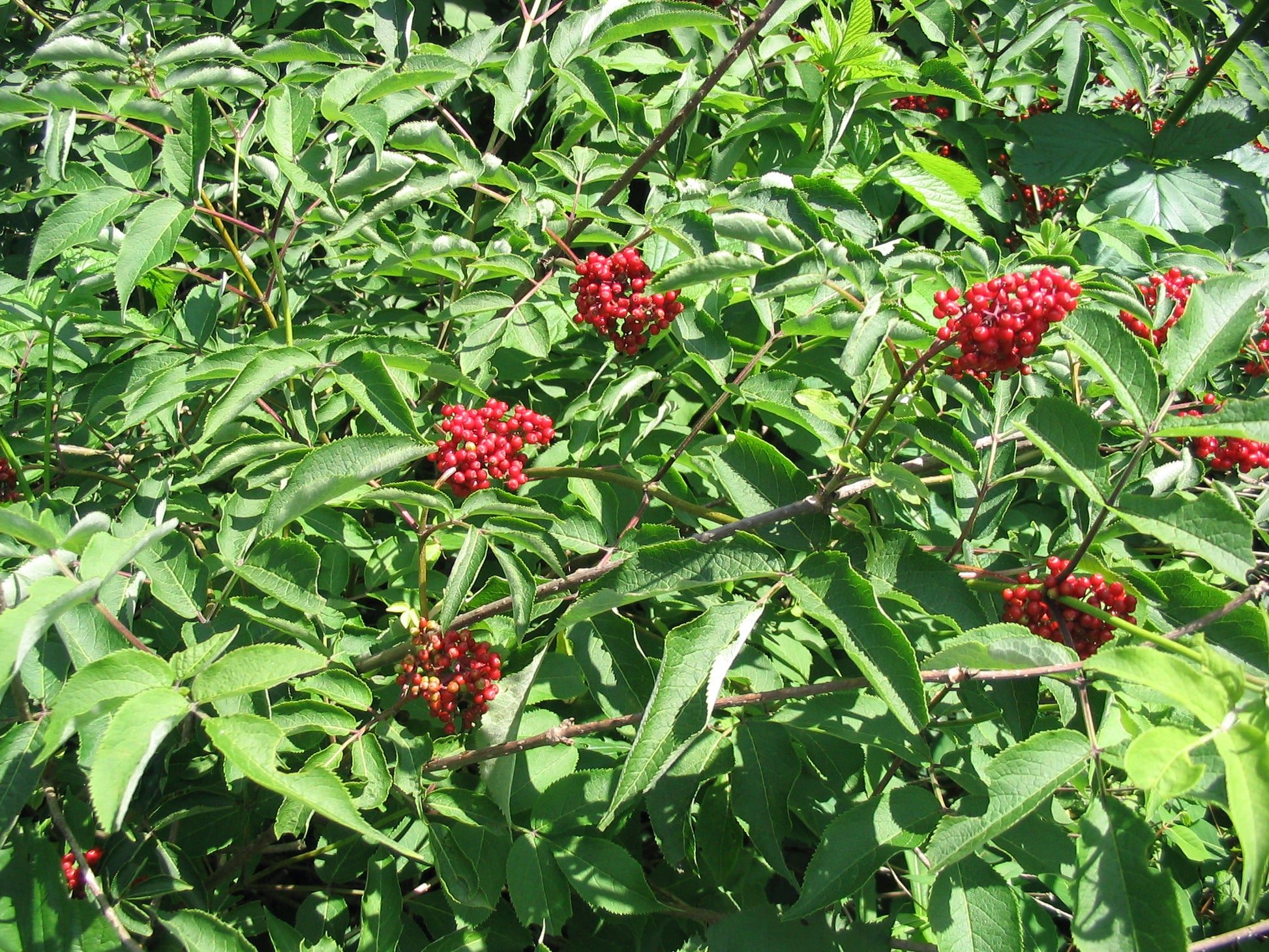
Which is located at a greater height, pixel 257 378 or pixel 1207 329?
pixel 1207 329

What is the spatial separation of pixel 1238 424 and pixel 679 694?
900 mm

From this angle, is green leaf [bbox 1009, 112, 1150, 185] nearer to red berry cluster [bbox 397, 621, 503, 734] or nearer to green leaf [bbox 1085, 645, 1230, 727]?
green leaf [bbox 1085, 645, 1230, 727]

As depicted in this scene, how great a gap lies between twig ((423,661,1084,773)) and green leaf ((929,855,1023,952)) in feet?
0.96

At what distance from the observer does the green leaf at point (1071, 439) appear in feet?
4.59

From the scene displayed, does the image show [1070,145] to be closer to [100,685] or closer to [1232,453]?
[1232,453]

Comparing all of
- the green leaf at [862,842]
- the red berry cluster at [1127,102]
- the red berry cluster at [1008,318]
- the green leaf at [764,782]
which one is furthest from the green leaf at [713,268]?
the red berry cluster at [1127,102]

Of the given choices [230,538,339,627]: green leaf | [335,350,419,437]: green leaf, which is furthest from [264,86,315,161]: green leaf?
[230,538,339,627]: green leaf

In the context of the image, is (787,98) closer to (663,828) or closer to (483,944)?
(663,828)

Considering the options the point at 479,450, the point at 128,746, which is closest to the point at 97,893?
the point at 128,746

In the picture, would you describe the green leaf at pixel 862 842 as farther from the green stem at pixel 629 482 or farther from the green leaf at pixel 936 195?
the green leaf at pixel 936 195

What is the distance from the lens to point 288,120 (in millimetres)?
1843

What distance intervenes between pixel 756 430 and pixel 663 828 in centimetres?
128

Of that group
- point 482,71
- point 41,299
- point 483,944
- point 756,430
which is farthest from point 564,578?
point 41,299

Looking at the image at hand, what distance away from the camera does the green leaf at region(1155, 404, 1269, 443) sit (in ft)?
4.17
